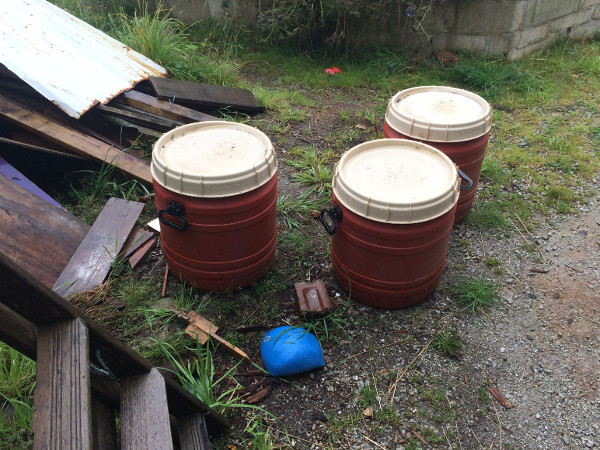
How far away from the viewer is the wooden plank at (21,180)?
3.48m

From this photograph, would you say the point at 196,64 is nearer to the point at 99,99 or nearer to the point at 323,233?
the point at 99,99

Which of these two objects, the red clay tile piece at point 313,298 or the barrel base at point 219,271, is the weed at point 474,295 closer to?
the red clay tile piece at point 313,298

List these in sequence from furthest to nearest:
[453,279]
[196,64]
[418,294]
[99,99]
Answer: [196,64] < [99,99] < [453,279] < [418,294]

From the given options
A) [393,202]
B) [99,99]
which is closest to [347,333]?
[393,202]

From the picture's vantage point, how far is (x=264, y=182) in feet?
8.64

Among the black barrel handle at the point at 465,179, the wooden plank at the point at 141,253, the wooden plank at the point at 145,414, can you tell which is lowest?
the wooden plank at the point at 141,253

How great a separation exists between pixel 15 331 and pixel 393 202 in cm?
176

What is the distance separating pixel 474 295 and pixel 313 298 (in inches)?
39.7

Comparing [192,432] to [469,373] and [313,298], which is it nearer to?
[313,298]

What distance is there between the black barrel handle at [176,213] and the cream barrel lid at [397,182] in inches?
33.2

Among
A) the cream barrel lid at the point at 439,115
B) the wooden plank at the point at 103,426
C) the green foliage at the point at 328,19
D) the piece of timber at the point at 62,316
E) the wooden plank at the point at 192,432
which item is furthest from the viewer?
the green foliage at the point at 328,19

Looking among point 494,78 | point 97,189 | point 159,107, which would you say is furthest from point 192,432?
point 494,78

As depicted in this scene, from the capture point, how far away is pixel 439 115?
128 inches

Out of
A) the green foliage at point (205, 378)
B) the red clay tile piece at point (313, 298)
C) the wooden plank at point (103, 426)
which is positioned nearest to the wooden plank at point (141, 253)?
the green foliage at point (205, 378)
